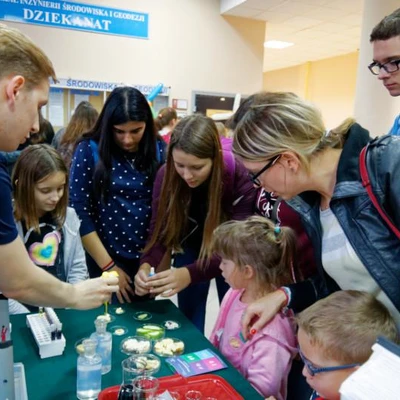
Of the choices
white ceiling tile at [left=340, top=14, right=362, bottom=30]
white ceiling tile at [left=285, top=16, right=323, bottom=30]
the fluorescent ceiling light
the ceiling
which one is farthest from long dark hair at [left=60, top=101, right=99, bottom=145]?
the fluorescent ceiling light

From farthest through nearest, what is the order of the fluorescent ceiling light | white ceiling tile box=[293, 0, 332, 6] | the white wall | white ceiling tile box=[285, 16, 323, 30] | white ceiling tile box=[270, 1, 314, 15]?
the fluorescent ceiling light, white ceiling tile box=[285, 16, 323, 30], white ceiling tile box=[270, 1, 314, 15], white ceiling tile box=[293, 0, 332, 6], the white wall

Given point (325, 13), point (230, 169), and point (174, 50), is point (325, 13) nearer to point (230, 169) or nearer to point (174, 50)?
point (174, 50)

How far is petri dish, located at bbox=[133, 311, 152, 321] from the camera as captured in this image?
1437mm

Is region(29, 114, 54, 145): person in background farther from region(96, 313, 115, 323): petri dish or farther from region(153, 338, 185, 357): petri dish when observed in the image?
region(153, 338, 185, 357): petri dish

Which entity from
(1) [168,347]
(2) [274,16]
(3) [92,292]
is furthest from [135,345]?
(2) [274,16]

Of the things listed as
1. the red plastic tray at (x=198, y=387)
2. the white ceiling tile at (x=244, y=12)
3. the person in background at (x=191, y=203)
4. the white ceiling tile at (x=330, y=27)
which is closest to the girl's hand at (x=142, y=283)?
the person in background at (x=191, y=203)

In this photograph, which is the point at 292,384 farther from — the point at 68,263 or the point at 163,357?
the point at 68,263

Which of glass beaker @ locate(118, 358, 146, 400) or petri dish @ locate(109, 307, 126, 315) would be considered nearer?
glass beaker @ locate(118, 358, 146, 400)

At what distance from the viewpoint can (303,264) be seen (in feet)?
4.55

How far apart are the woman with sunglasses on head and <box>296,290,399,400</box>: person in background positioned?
2.4 inches

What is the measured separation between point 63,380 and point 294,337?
71cm

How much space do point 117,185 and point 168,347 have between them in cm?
82

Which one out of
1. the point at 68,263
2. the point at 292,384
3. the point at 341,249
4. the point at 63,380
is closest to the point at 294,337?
the point at 292,384

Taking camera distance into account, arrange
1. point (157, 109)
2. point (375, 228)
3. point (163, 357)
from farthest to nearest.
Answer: point (157, 109) → point (163, 357) → point (375, 228)
